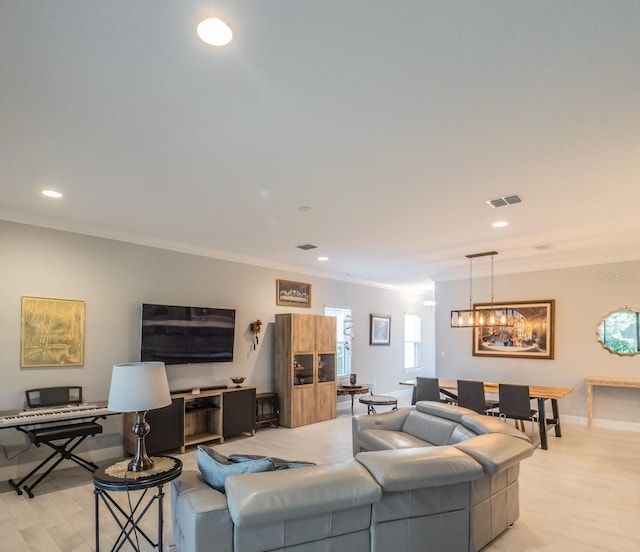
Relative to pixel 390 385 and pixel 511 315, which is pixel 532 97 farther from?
pixel 390 385

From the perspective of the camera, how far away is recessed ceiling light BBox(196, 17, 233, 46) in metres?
1.64

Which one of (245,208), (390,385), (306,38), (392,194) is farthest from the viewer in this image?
(390,385)

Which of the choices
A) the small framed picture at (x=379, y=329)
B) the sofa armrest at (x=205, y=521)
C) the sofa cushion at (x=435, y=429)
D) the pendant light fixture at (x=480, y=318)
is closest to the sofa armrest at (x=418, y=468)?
the sofa armrest at (x=205, y=521)

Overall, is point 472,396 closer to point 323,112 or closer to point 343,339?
point 343,339

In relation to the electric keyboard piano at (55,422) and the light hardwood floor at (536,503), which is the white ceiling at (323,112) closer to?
the electric keyboard piano at (55,422)

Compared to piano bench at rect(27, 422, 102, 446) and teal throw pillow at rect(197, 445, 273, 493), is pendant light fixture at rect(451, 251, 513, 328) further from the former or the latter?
piano bench at rect(27, 422, 102, 446)

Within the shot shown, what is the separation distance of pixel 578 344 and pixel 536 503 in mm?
4169

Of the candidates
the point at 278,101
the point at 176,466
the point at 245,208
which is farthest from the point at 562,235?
the point at 176,466

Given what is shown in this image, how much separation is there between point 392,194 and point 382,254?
8.81ft

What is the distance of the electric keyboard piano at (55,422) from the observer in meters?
3.82

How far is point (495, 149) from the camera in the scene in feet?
8.97

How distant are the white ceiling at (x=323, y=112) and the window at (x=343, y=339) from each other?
4186 millimetres

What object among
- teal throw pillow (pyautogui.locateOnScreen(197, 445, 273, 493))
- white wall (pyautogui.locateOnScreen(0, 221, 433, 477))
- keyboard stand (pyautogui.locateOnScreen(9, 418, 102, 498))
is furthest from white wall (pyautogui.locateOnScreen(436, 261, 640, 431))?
keyboard stand (pyautogui.locateOnScreen(9, 418, 102, 498))

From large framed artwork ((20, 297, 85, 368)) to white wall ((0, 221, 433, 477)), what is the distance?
65 millimetres
